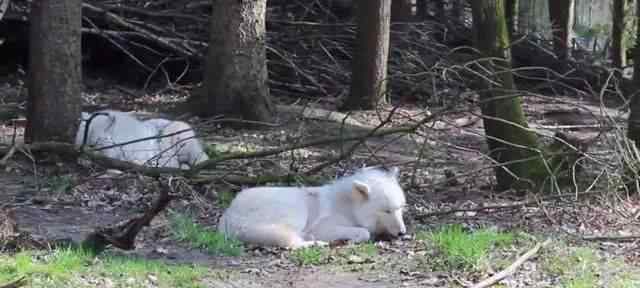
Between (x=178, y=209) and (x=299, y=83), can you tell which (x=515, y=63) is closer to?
(x=299, y=83)

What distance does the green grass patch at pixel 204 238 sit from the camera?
284 inches

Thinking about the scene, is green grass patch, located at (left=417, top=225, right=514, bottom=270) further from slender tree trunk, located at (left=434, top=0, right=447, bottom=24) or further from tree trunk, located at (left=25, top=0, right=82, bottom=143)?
slender tree trunk, located at (left=434, top=0, right=447, bottom=24)

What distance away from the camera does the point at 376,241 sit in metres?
7.65

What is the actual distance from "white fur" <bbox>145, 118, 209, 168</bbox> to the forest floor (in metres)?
0.61

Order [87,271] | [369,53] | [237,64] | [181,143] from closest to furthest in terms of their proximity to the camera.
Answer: [87,271] → [181,143] → [237,64] → [369,53]

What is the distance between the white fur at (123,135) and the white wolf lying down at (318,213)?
3489 millimetres

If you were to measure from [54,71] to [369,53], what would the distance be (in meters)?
5.73

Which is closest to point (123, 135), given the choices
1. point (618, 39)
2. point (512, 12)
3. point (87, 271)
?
point (87, 271)

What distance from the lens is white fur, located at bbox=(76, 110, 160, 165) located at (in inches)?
427

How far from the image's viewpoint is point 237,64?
13.0 m

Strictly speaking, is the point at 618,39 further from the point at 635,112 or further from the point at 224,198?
the point at 224,198

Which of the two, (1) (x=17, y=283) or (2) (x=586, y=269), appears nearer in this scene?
(1) (x=17, y=283)

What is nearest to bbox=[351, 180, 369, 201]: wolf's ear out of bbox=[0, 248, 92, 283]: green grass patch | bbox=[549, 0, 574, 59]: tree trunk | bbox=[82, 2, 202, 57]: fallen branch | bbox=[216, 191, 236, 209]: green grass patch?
bbox=[216, 191, 236, 209]: green grass patch

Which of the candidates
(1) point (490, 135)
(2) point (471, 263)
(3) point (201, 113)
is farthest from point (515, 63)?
(2) point (471, 263)
